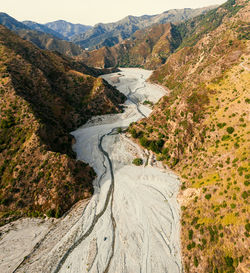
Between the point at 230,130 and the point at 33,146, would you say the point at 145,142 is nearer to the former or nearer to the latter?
the point at 230,130

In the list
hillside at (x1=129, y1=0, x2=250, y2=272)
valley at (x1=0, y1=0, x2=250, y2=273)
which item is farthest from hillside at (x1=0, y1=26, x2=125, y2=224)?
hillside at (x1=129, y1=0, x2=250, y2=272)

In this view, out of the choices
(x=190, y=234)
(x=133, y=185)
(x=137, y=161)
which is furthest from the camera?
(x=137, y=161)

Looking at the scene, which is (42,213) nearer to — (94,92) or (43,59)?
(94,92)

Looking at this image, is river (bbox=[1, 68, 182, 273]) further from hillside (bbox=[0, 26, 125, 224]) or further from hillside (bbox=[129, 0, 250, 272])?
hillside (bbox=[0, 26, 125, 224])

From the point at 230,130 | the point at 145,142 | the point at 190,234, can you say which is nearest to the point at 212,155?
the point at 230,130

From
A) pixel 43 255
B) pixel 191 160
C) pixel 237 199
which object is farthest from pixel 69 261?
pixel 191 160

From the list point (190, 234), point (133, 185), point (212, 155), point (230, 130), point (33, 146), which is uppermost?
point (33, 146)

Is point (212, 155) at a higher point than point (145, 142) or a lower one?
higher
